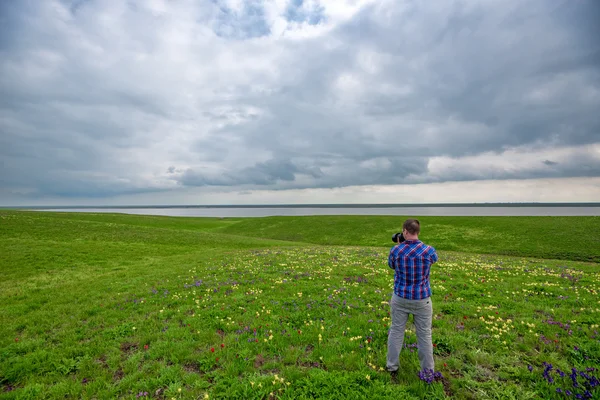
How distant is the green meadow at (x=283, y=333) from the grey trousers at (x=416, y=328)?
0.47 m

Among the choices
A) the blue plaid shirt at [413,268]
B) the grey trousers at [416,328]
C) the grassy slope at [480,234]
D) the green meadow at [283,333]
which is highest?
the blue plaid shirt at [413,268]

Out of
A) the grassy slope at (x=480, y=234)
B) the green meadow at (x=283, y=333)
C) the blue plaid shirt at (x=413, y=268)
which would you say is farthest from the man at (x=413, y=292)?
the grassy slope at (x=480, y=234)

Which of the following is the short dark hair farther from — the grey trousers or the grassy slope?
the grassy slope

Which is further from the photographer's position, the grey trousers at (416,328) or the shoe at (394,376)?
the shoe at (394,376)

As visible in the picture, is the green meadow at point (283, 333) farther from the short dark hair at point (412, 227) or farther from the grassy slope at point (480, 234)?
the grassy slope at point (480, 234)

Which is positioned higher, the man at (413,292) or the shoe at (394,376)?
the man at (413,292)

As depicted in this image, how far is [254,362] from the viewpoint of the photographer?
824cm

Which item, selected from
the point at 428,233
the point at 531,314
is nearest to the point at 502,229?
the point at 428,233

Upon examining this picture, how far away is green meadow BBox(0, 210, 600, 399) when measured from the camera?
23.1ft

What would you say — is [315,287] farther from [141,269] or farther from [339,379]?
[141,269]

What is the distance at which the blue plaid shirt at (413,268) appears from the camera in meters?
7.02

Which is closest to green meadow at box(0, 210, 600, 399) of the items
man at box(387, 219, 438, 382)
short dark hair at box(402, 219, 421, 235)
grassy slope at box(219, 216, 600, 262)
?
man at box(387, 219, 438, 382)

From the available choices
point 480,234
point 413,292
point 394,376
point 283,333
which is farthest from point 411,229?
point 480,234

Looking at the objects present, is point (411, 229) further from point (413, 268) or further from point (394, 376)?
point (394, 376)
